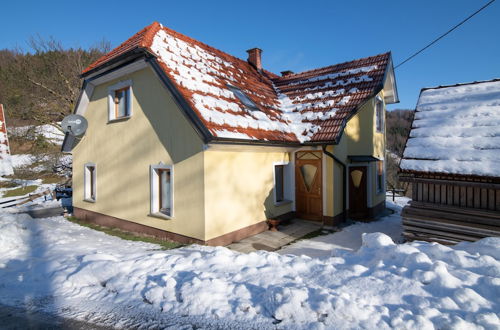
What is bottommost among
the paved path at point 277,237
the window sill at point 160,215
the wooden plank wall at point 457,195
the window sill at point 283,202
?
the paved path at point 277,237

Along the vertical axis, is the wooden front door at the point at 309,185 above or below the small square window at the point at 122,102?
below

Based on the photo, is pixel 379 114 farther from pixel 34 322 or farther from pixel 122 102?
pixel 34 322

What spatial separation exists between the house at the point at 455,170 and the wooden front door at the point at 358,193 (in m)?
Result: 3.10

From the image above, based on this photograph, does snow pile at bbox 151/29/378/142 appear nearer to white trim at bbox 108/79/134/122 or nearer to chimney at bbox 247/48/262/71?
white trim at bbox 108/79/134/122

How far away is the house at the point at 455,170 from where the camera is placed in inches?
236

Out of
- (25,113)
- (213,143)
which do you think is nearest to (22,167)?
(25,113)

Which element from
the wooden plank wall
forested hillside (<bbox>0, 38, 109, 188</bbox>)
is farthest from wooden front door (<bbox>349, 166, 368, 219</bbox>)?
forested hillside (<bbox>0, 38, 109, 188</bbox>)

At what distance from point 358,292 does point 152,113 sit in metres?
6.87

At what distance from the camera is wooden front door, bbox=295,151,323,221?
30.4 ft

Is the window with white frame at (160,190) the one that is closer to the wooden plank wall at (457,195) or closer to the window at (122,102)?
the window at (122,102)

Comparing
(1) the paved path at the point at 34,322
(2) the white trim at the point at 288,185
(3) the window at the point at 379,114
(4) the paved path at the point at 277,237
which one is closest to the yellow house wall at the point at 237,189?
(4) the paved path at the point at 277,237

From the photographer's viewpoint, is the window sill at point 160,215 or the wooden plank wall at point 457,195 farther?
the window sill at point 160,215

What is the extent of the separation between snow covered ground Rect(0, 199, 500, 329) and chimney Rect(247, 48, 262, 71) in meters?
11.0

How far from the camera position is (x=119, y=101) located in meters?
9.47
